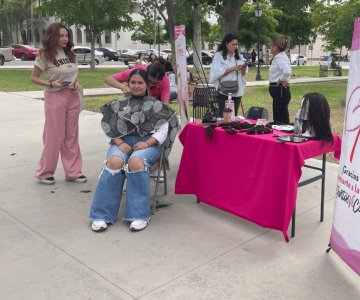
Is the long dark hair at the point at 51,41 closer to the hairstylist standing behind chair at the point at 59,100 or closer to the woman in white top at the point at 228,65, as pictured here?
the hairstylist standing behind chair at the point at 59,100

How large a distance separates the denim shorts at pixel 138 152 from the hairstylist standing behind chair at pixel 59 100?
1079 millimetres

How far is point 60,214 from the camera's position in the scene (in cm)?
421

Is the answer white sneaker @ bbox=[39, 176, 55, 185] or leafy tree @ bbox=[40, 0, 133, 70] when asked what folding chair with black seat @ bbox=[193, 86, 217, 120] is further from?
leafy tree @ bbox=[40, 0, 133, 70]

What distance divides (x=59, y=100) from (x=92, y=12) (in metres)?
22.6

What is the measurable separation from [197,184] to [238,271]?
1.37m

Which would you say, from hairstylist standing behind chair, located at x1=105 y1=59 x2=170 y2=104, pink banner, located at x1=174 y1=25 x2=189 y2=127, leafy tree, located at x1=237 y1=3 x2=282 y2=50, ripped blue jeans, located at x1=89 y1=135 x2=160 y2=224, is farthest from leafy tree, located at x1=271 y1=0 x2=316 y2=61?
ripped blue jeans, located at x1=89 y1=135 x2=160 y2=224

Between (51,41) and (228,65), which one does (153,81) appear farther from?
(228,65)

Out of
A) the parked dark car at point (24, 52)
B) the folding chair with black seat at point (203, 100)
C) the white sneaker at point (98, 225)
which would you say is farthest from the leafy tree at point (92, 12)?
the white sneaker at point (98, 225)

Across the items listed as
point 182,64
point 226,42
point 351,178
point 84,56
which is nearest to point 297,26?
point 84,56

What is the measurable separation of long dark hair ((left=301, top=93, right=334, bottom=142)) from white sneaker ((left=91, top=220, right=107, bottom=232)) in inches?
76.6

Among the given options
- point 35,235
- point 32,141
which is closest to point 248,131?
point 35,235

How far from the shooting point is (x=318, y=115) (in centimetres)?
362

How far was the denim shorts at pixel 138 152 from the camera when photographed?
13.0 ft

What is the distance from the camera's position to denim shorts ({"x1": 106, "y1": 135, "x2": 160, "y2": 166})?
3975mm
